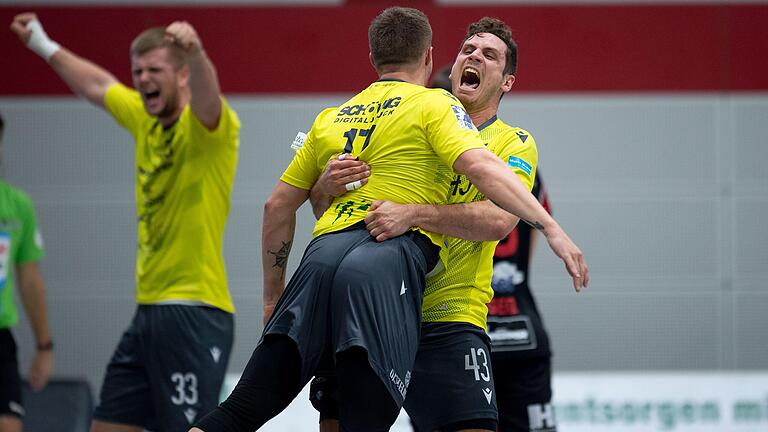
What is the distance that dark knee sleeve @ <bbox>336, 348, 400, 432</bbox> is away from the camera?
11.5 ft

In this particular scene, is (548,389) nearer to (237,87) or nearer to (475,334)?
(475,334)

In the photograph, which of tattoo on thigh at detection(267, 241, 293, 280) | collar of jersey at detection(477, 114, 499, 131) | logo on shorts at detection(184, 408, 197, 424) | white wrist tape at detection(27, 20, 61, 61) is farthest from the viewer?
white wrist tape at detection(27, 20, 61, 61)

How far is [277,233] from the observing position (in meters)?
4.13

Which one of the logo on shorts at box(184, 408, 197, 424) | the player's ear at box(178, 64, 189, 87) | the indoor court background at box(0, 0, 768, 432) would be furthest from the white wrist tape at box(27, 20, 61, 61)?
the indoor court background at box(0, 0, 768, 432)

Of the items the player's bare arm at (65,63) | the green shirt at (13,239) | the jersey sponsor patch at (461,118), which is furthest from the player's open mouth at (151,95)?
the jersey sponsor patch at (461,118)

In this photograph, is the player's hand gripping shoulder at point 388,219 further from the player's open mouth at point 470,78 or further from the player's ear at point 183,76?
the player's ear at point 183,76

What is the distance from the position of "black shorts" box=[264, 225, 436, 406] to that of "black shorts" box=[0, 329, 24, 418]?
2.95 m

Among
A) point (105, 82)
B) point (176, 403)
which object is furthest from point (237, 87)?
point (176, 403)

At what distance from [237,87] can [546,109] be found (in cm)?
235

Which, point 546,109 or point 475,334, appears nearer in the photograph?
point 475,334

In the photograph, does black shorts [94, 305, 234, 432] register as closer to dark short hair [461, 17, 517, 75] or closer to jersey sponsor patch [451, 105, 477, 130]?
dark short hair [461, 17, 517, 75]

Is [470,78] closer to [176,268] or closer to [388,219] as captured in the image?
[388,219]

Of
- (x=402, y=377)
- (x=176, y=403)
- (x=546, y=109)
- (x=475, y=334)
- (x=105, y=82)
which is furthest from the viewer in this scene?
(x=546, y=109)

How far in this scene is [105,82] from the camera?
234 inches
